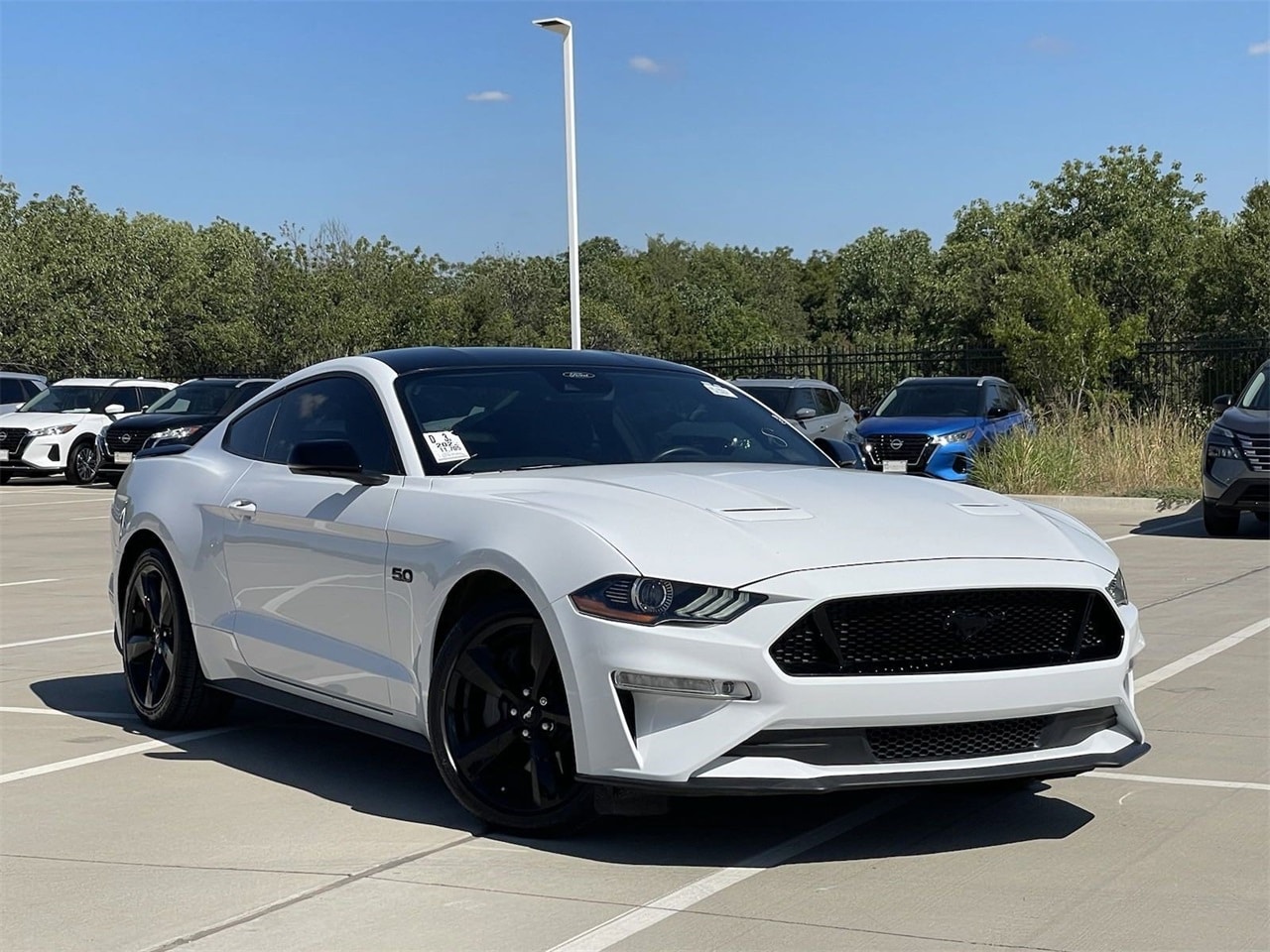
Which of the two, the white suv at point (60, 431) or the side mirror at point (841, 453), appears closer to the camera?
the side mirror at point (841, 453)

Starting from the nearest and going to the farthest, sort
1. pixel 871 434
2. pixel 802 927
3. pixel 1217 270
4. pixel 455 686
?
pixel 802 927
pixel 455 686
pixel 871 434
pixel 1217 270

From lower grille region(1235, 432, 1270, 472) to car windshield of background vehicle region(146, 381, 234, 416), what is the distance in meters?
16.7

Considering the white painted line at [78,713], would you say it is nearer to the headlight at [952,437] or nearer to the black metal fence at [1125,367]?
the headlight at [952,437]

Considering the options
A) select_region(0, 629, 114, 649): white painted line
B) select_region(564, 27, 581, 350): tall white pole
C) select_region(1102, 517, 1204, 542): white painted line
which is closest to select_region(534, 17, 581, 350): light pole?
select_region(564, 27, 581, 350): tall white pole

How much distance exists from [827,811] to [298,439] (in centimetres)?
263

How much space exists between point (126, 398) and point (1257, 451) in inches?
817

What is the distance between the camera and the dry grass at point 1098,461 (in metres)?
21.7

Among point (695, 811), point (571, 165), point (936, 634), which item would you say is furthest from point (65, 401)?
point (936, 634)

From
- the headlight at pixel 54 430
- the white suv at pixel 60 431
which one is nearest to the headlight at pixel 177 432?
the white suv at pixel 60 431

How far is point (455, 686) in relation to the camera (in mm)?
5332

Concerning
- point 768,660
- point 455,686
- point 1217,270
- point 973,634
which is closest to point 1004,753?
point 973,634

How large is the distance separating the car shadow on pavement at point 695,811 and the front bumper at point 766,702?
1.45 ft

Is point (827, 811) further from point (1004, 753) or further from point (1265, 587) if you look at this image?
point (1265, 587)

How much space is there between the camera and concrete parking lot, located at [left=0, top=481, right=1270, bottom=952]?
4387 mm
